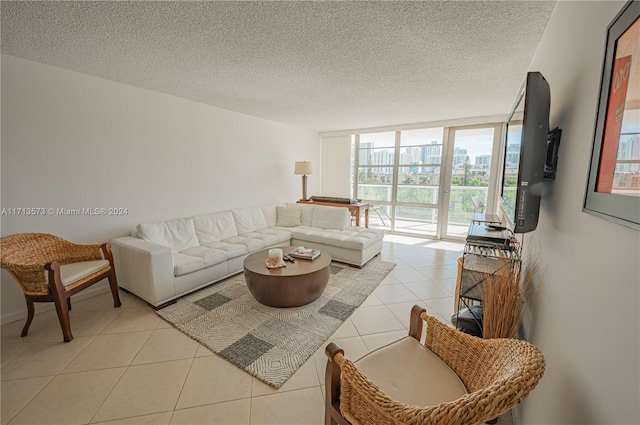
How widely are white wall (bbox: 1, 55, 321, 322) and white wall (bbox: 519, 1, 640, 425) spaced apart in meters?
3.98

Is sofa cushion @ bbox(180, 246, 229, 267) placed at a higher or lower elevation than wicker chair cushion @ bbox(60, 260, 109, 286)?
lower

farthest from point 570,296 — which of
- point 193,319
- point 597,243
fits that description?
point 193,319

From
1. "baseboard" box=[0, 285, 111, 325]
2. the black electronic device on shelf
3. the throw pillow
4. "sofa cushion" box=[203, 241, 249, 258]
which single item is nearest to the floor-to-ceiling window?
the black electronic device on shelf

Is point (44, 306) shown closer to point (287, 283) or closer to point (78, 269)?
point (78, 269)

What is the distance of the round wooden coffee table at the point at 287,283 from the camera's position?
8.14 feet

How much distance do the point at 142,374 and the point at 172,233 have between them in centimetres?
188

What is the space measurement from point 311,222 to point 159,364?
3203 mm

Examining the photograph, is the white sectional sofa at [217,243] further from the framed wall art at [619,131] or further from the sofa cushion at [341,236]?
the framed wall art at [619,131]

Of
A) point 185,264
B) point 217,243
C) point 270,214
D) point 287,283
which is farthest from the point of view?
point 270,214

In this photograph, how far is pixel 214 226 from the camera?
12.4 feet

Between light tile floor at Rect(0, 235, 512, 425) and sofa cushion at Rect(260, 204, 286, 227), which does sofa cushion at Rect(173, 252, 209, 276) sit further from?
sofa cushion at Rect(260, 204, 286, 227)

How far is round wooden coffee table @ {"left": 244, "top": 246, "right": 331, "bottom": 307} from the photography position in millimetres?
2480

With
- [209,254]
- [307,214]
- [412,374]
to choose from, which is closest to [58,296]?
[209,254]

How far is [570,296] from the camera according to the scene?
0.96 meters
